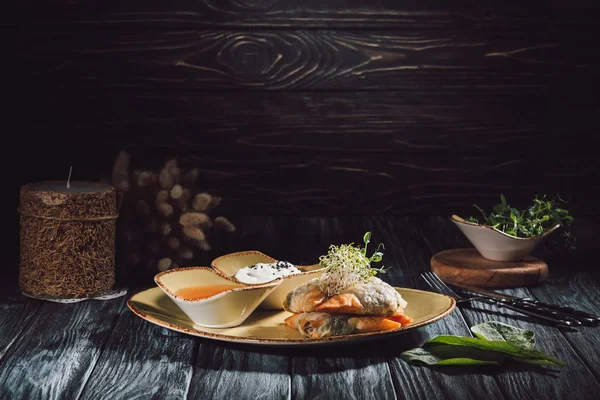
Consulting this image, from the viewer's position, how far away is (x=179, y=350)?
1481mm

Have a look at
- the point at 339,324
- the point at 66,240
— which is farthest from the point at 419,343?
the point at 66,240

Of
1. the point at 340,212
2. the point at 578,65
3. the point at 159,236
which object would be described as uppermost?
the point at 578,65

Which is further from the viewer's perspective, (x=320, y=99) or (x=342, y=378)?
(x=320, y=99)

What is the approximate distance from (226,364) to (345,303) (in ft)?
0.69

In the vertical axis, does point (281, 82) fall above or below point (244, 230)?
above

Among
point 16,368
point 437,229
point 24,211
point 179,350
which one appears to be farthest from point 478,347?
point 437,229

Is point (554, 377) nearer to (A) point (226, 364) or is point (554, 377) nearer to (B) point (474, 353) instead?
(B) point (474, 353)

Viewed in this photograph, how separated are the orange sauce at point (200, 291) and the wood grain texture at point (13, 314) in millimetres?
297

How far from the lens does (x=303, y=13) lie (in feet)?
8.72

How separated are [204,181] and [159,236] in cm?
85

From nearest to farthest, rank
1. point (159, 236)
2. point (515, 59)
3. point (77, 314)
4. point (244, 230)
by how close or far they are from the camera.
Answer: point (77, 314) → point (159, 236) → point (244, 230) → point (515, 59)

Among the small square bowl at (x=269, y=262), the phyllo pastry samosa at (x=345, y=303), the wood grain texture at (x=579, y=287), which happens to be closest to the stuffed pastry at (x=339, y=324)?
the phyllo pastry samosa at (x=345, y=303)

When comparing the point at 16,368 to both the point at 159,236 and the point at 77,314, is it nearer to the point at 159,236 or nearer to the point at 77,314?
the point at 77,314

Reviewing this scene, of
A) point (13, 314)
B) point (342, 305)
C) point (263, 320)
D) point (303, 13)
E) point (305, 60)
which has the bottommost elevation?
point (13, 314)
